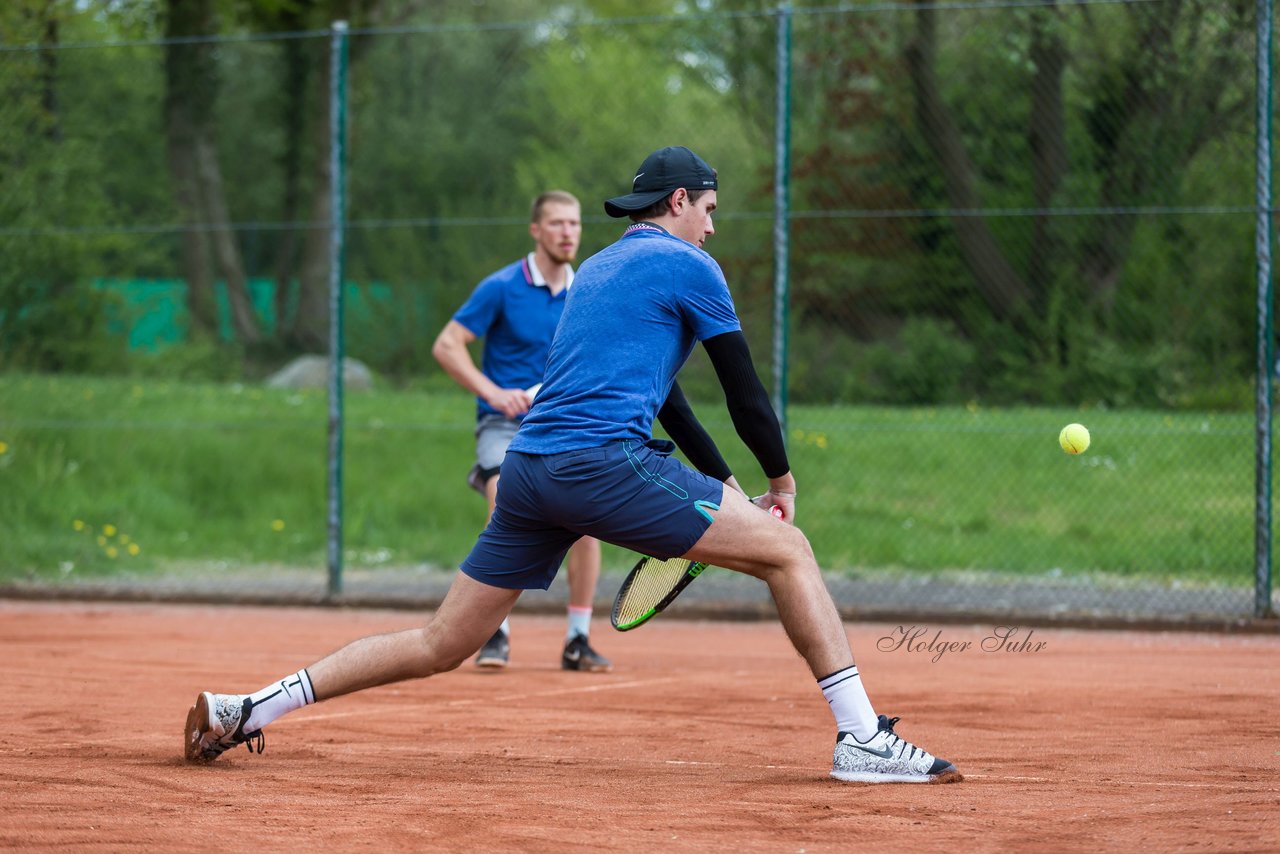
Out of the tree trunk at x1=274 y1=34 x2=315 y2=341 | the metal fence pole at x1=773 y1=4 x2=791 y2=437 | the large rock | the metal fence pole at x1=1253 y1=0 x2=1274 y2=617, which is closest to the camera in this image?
the metal fence pole at x1=1253 y1=0 x2=1274 y2=617

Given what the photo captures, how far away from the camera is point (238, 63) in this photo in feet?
106

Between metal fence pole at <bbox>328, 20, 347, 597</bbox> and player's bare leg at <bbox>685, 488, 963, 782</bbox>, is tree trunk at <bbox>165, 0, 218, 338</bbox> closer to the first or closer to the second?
metal fence pole at <bbox>328, 20, 347, 597</bbox>

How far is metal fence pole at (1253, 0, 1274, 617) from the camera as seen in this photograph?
8.71 metres

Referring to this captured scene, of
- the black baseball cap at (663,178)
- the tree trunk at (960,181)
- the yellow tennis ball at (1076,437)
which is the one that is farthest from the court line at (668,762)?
the tree trunk at (960,181)

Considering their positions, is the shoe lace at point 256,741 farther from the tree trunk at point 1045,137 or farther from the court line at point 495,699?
the tree trunk at point 1045,137

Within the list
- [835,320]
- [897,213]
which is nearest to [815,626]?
[897,213]

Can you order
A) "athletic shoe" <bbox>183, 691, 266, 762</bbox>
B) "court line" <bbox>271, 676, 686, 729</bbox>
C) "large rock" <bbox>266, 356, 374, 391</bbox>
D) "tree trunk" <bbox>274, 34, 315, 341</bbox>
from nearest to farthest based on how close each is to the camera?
"athletic shoe" <bbox>183, 691, 266, 762</bbox> < "court line" <bbox>271, 676, 686, 729</bbox> < "large rock" <bbox>266, 356, 374, 391</bbox> < "tree trunk" <bbox>274, 34, 315, 341</bbox>

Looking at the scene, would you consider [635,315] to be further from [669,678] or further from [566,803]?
[669,678]

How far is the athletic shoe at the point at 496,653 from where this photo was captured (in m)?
7.42

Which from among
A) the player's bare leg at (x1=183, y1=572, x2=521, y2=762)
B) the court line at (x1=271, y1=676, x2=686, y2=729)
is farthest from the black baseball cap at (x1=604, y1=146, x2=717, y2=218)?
the court line at (x1=271, y1=676, x2=686, y2=729)

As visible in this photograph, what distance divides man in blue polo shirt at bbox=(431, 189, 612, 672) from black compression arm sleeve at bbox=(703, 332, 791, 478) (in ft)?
9.52

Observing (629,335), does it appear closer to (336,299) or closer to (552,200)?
(552,200)

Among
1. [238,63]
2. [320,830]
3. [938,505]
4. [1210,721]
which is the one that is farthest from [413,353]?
[238,63]

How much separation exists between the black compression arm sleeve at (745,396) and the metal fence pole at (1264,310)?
201 inches
